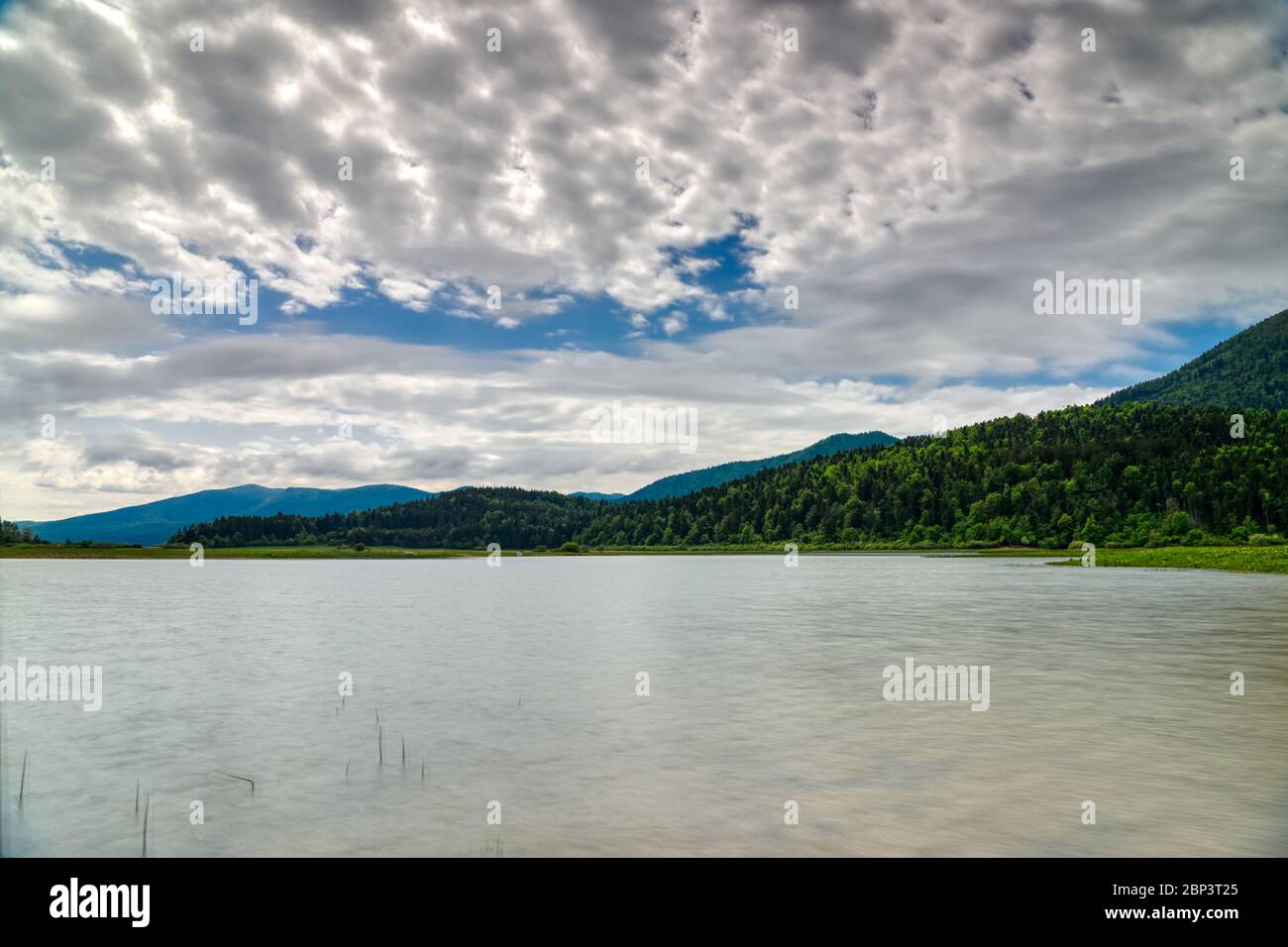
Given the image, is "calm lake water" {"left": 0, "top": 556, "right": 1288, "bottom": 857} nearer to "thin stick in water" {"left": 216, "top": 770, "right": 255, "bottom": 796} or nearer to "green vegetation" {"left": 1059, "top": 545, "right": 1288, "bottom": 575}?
"thin stick in water" {"left": 216, "top": 770, "right": 255, "bottom": 796}

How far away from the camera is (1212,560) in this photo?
402ft

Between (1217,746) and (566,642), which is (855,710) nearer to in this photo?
(1217,746)

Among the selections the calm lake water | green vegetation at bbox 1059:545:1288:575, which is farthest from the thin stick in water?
green vegetation at bbox 1059:545:1288:575

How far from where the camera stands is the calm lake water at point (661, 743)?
15.9 m

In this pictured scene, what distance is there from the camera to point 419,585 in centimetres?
11169

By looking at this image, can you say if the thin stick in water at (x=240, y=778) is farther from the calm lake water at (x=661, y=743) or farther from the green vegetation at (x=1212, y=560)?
the green vegetation at (x=1212, y=560)

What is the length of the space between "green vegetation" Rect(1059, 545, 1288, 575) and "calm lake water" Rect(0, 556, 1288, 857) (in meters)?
65.6

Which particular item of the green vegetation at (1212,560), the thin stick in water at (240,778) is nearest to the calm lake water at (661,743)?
the thin stick in water at (240,778)

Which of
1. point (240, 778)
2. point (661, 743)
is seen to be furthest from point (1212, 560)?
point (240, 778)

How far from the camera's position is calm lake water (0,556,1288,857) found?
52.1 feet

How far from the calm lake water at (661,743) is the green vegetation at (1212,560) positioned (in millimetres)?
65608
